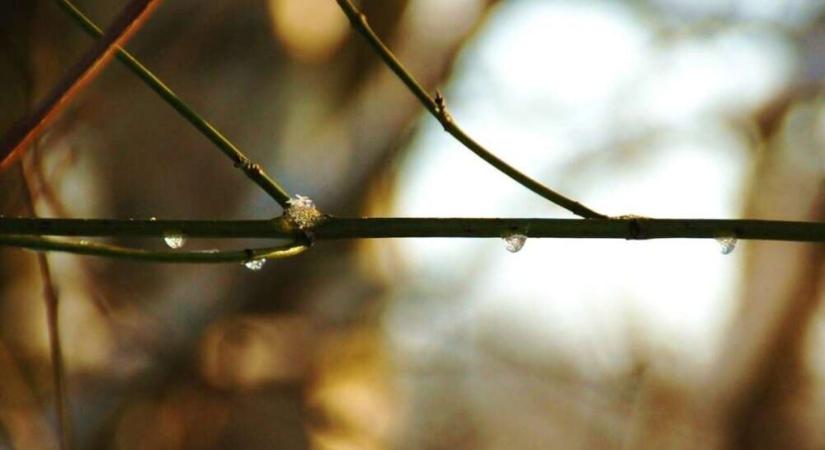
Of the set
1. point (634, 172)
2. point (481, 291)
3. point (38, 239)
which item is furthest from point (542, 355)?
point (38, 239)

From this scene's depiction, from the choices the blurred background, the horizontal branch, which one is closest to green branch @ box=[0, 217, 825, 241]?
the horizontal branch

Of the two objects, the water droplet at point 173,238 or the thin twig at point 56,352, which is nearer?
the water droplet at point 173,238

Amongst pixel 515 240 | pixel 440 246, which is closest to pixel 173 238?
pixel 515 240

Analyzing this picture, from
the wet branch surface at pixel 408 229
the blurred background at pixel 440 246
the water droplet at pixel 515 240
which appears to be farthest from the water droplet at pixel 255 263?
the blurred background at pixel 440 246

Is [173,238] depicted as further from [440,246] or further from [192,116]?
[440,246]

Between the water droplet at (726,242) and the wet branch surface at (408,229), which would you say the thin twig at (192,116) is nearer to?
the wet branch surface at (408,229)

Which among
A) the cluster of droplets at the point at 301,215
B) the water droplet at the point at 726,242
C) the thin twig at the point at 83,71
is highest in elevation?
the cluster of droplets at the point at 301,215
